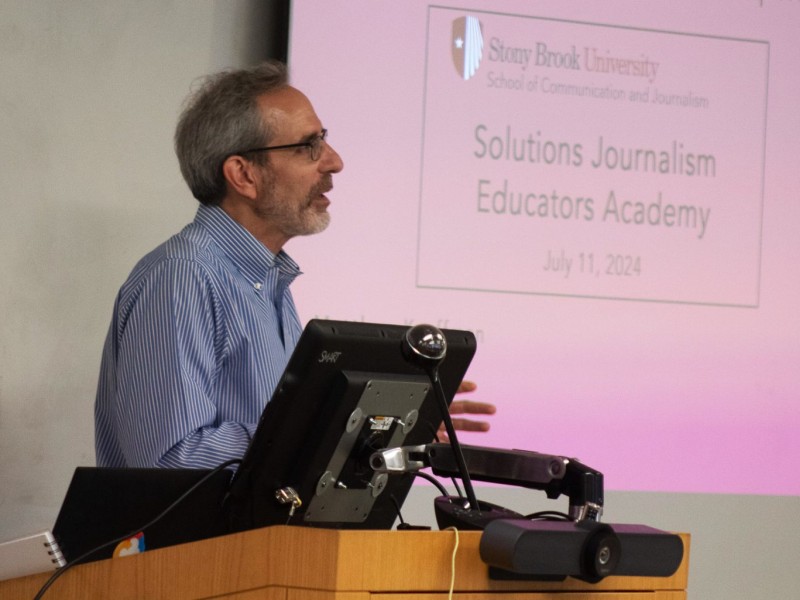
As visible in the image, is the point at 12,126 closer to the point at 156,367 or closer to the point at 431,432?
the point at 156,367

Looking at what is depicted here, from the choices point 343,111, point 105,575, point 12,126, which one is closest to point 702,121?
point 343,111

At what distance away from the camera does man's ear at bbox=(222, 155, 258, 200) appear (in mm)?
2670

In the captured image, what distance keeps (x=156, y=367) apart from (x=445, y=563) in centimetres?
107

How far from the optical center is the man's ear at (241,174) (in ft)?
8.76

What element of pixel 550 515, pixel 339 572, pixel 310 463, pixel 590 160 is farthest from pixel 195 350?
pixel 590 160

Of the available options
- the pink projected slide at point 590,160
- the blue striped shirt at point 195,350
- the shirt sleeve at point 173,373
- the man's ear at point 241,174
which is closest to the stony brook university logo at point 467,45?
the pink projected slide at point 590,160

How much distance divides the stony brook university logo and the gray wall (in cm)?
53

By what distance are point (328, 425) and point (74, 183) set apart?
190cm

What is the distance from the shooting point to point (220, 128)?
2.70 m

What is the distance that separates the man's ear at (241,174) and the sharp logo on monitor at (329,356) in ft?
3.86

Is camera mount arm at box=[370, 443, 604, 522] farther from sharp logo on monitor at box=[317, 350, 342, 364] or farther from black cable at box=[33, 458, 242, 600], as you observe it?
black cable at box=[33, 458, 242, 600]

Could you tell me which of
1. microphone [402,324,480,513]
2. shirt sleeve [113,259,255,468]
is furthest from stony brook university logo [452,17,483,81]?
microphone [402,324,480,513]

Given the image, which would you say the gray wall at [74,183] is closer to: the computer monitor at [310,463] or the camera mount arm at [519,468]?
the computer monitor at [310,463]

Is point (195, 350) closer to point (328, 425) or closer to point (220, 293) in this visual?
point (220, 293)
